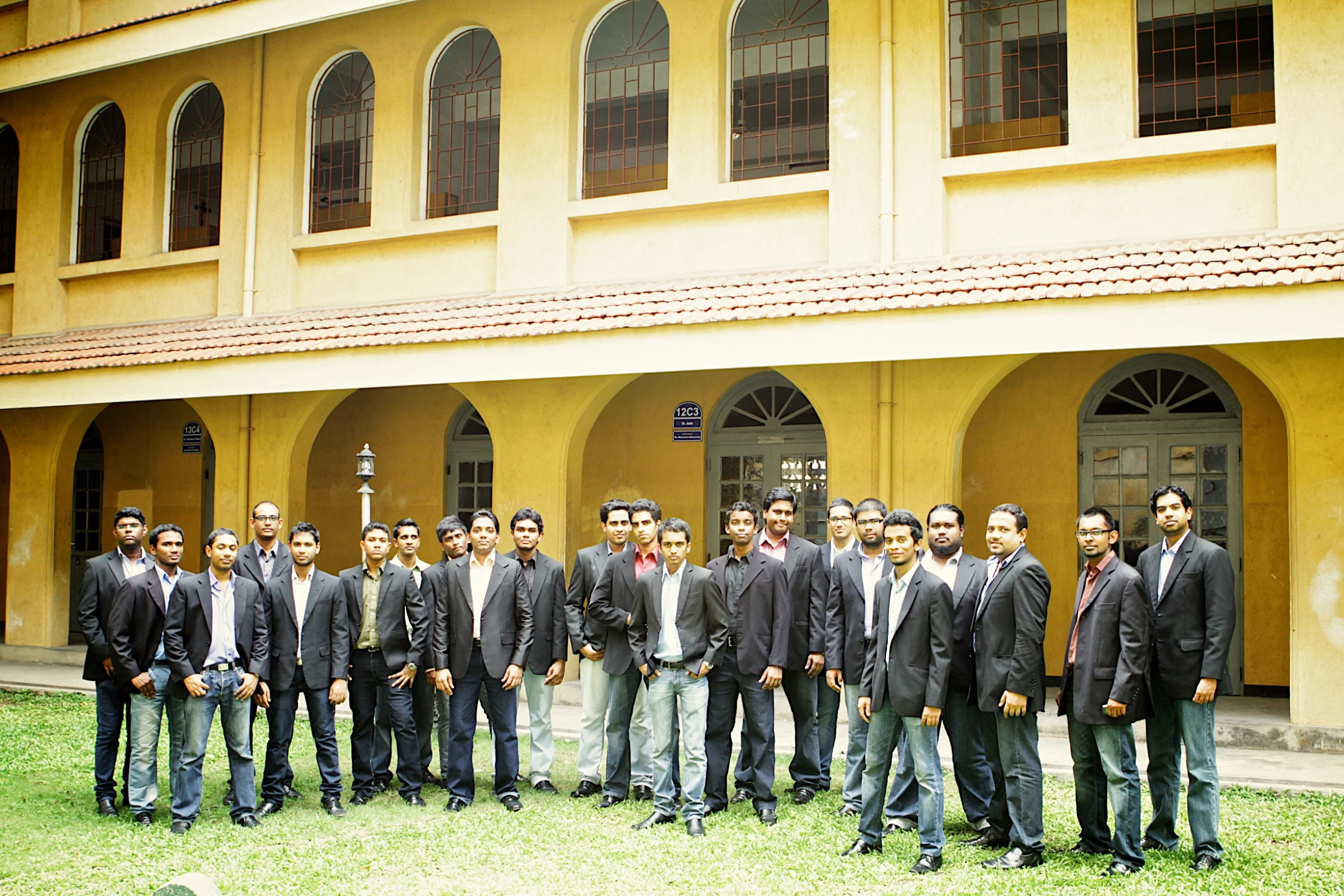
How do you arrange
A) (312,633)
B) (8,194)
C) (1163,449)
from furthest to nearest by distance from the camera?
1. (8,194)
2. (1163,449)
3. (312,633)

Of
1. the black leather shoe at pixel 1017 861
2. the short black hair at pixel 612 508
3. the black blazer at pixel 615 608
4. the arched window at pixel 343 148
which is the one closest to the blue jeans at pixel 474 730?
the black blazer at pixel 615 608

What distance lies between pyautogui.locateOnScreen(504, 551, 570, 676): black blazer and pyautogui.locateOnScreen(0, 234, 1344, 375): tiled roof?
272cm

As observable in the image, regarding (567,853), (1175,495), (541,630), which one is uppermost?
(1175,495)

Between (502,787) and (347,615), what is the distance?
144 centimetres

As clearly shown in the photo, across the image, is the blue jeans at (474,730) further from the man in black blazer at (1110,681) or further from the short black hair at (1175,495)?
the short black hair at (1175,495)

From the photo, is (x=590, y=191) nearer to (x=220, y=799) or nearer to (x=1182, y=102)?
(x=1182, y=102)

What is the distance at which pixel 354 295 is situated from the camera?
13.0 metres

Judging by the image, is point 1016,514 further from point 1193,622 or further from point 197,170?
point 197,170

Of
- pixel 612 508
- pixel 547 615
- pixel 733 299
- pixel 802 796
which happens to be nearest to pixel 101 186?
pixel 733 299

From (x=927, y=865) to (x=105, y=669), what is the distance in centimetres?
495

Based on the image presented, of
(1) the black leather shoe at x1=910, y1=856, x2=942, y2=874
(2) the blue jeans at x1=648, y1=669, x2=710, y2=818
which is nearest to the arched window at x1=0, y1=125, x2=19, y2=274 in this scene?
(2) the blue jeans at x1=648, y1=669, x2=710, y2=818

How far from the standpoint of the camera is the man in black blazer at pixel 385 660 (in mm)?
7477

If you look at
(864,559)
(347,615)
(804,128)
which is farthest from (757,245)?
(347,615)

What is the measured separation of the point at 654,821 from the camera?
6.89 m
